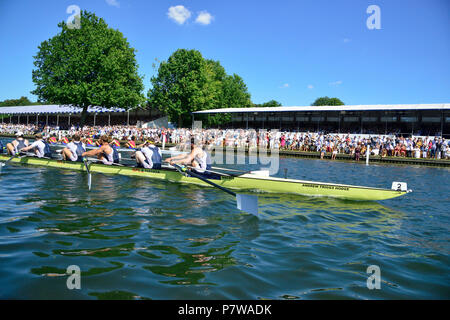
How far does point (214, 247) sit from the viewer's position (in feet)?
18.6

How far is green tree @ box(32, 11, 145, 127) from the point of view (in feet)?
124

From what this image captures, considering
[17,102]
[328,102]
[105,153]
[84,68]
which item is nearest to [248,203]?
[105,153]

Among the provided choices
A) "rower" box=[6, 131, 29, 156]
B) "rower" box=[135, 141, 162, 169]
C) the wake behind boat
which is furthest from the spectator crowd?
the wake behind boat

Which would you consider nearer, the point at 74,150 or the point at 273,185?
the point at 273,185

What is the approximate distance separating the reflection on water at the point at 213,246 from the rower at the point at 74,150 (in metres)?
3.89

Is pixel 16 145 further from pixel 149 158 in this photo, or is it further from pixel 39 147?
pixel 149 158

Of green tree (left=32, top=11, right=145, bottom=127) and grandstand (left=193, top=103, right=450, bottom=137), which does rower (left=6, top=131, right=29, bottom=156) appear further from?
grandstand (left=193, top=103, right=450, bottom=137)

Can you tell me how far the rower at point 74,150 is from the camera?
13625mm

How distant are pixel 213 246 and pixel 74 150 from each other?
10.5 m

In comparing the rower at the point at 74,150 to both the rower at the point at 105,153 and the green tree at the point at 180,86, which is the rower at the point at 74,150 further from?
the green tree at the point at 180,86

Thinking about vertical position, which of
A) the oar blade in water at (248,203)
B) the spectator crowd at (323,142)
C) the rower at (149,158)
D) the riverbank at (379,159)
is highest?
the spectator crowd at (323,142)

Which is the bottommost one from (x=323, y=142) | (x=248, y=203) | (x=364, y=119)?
(x=248, y=203)

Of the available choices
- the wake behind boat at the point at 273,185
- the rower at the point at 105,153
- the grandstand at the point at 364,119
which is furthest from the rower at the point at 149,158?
the grandstand at the point at 364,119
